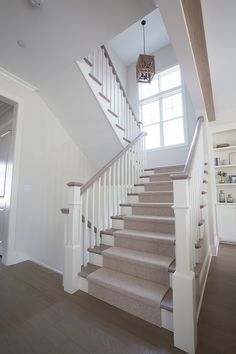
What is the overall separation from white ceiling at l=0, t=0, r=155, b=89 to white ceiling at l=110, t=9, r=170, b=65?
3.05m

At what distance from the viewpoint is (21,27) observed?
2068 mm

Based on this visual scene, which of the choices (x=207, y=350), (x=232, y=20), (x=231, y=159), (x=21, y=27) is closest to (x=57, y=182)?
(x=21, y=27)

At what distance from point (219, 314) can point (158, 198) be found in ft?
4.99

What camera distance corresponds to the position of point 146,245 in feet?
6.71

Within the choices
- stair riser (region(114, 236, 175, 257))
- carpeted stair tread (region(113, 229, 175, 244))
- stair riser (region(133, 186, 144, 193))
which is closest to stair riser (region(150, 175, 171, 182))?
stair riser (region(133, 186, 144, 193))

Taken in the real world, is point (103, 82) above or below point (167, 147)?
above

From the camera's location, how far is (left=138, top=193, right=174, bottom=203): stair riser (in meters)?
2.66

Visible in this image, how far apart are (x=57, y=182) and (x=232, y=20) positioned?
337cm

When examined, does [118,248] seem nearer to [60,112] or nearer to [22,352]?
[22,352]

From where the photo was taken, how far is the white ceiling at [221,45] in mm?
1778

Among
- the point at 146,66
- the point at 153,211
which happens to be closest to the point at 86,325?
the point at 153,211

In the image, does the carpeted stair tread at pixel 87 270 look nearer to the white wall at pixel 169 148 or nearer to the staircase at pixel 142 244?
the staircase at pixel 142 244

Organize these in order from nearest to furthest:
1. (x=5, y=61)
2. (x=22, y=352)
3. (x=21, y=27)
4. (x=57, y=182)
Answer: (x=22, y=352) < (x=21, y=27) < (x=5, y=61) < (x=57, y=182)

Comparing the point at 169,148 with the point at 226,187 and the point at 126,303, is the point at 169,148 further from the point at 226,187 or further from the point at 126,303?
the point at 126,303
